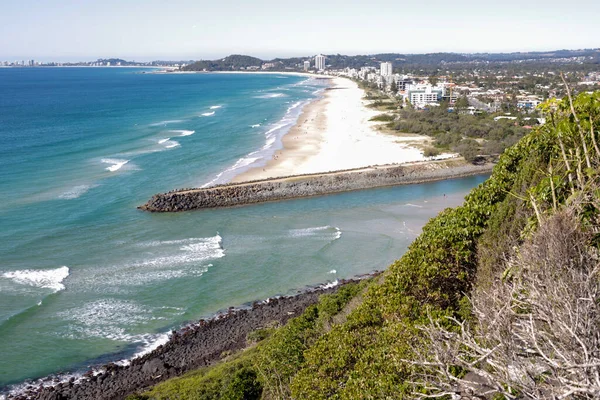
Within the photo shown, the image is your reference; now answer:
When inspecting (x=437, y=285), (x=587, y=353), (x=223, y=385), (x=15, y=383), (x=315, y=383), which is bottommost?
(x=15, y=383)

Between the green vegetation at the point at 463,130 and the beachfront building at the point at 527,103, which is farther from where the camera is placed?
the beachfront building at the point at 527,103

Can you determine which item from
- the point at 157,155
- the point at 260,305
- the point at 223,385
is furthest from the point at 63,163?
the point at 223,385

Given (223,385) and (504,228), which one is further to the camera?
(223,385)

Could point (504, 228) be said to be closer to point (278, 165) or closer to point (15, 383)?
point (15, 383)

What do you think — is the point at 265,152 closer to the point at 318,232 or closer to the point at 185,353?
the point at 318,232

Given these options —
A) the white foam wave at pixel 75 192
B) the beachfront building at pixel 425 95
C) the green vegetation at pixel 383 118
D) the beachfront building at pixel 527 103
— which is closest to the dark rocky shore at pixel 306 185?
the white foam wave at pixel 75 192

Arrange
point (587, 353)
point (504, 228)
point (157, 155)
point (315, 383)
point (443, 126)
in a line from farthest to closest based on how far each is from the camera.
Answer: point (443, 126) < point (157, 155) < point (504, 228) < point (315, 383) < point (587, 353)

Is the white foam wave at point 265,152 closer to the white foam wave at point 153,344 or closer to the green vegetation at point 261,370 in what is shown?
the white foam wave at point 153,344
